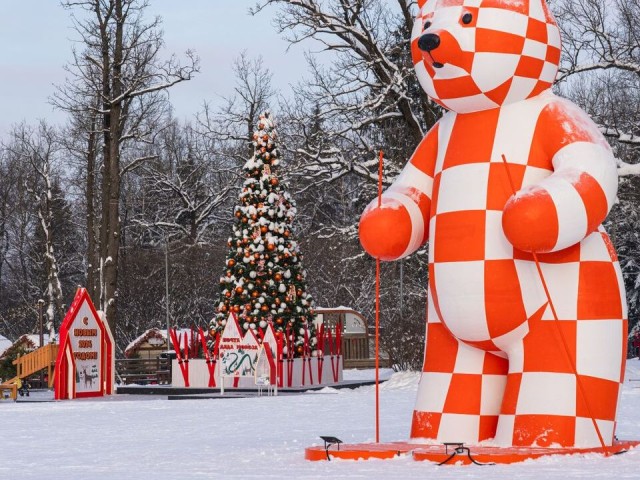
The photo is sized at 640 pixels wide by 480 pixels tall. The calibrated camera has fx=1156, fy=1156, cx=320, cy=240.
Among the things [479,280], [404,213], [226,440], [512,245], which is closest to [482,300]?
[479,280]

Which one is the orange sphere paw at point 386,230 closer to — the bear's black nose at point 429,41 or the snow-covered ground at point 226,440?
the bear's black nose at point 429,41

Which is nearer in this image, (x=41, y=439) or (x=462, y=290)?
(x=462, y=290)

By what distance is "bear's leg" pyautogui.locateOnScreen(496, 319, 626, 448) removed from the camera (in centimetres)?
642

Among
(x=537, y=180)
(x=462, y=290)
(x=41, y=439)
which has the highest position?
(x=537, y=180)

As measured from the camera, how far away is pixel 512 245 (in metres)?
6.54

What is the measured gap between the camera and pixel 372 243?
7227 mm

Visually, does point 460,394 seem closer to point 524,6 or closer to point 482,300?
point 482,300

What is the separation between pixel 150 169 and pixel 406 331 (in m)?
→ 19.4

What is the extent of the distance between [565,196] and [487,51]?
A: 1.12 meters

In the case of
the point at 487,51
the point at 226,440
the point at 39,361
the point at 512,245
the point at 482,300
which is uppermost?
the point at 487,51

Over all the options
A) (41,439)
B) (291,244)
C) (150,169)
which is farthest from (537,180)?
(150,169)

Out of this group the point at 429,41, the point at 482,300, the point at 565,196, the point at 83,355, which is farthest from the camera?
the point at 83,355

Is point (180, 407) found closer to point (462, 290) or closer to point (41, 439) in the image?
point (41, 439)

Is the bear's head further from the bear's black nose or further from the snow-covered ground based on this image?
the snow-covered ground
